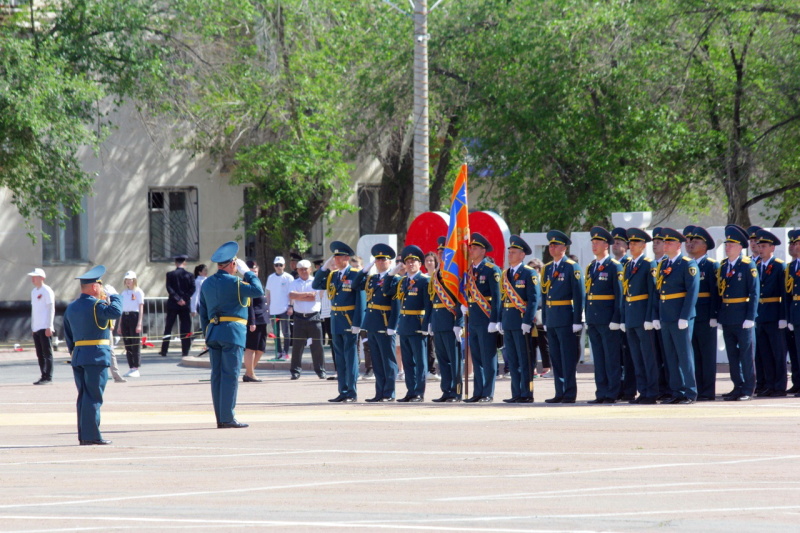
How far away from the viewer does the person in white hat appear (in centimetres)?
2270

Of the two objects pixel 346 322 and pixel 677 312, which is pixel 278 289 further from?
pixel 677 312

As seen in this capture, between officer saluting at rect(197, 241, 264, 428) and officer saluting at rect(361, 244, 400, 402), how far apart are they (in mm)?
3212

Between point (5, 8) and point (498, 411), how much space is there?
18901 millimetres

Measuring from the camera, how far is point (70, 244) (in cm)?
3584

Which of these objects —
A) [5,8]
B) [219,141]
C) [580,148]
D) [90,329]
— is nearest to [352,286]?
[90,329]

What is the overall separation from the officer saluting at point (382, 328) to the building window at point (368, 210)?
23549 mm

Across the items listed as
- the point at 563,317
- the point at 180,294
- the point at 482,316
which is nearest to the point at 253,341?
the point at 482,316

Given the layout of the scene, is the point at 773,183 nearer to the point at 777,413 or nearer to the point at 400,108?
the point at 400,108

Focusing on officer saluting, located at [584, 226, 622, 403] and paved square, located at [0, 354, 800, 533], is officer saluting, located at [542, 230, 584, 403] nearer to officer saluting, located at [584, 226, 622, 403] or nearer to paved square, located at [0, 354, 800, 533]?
officer saluting, located at [584, 226, 622, 403]

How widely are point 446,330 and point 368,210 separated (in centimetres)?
2440

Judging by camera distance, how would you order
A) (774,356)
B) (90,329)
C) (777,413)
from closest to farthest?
(90,329) → (777,413) → (774,356)

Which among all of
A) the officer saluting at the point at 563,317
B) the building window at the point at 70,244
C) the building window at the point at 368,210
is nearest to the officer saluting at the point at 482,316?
the officer saluting at the point at 563,317

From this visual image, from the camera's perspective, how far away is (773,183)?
1094 inches

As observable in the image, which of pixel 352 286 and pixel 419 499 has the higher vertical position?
pixel 352 286
